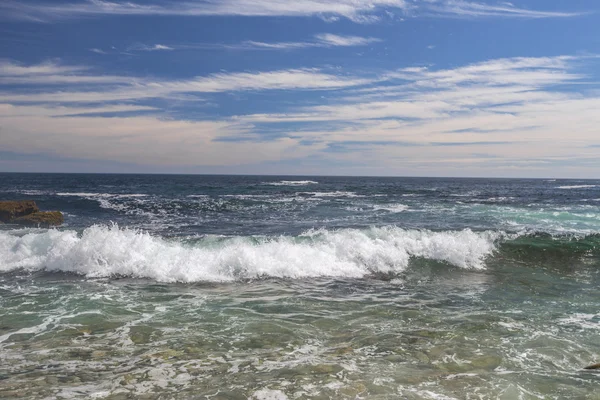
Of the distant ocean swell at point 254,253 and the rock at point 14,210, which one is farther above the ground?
the rock at point 14,210

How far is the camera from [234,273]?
12969 mm

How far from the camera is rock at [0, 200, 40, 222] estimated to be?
23.1 metres

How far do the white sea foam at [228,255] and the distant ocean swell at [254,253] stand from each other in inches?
1.1

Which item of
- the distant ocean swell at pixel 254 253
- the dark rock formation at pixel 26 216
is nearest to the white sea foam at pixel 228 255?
the distant ocean swell at pixel 254 253

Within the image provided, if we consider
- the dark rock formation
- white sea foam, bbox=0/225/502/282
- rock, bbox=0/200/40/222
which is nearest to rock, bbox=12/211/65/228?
the dark rock formation

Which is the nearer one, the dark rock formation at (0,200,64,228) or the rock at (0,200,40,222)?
the dark rock formation at (0,200,64,228)

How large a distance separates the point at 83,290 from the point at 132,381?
5875 mm

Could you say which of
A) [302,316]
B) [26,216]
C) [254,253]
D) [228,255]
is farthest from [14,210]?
[302,316]

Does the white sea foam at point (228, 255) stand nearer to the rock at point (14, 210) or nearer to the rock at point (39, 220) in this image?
the rock at point (39, 220)

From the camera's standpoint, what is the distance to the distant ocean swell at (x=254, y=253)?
42.3ft

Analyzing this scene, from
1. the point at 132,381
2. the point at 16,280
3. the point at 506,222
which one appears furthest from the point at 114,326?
the point at 506,222

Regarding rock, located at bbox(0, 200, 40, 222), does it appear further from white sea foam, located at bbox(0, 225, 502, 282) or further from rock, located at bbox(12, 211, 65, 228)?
white sea foam, located at bbox(0, 225, 502, 282)

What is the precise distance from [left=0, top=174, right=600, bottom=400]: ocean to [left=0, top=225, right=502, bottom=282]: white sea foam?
0.06 meters

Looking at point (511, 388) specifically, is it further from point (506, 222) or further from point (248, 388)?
point (506, 222)
